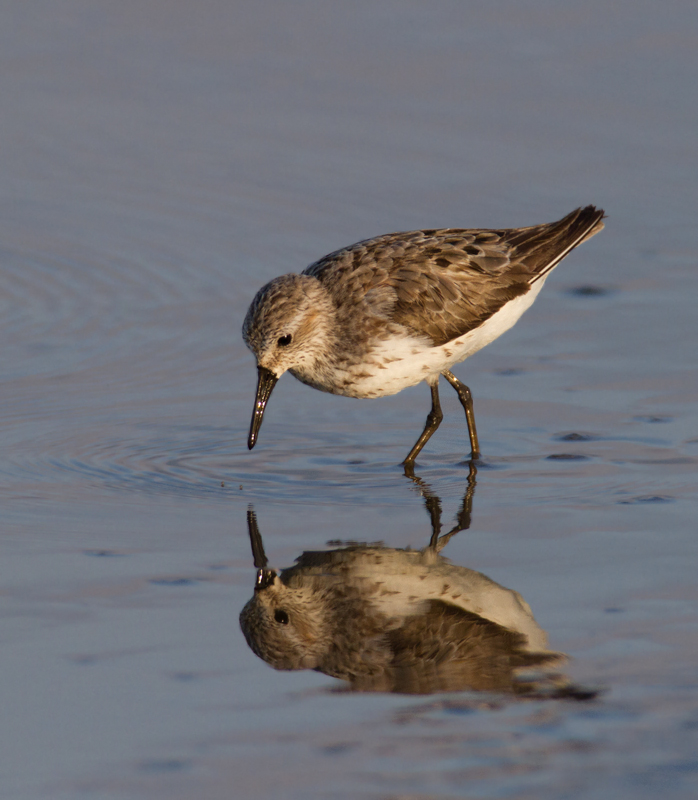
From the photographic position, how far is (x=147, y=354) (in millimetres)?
8609

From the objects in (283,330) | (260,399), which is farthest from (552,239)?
(260,399)

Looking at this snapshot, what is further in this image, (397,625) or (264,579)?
(264,579)

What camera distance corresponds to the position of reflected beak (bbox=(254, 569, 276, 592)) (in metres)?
5.64

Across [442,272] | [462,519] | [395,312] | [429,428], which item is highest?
[442,272]

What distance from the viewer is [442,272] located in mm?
7992

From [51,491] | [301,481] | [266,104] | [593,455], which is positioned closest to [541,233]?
[593,455]

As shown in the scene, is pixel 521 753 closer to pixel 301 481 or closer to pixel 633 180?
pixel 301 481

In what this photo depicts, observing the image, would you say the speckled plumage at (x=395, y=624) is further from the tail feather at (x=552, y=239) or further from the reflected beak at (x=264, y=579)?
the tail feather at (x=552, y=239)

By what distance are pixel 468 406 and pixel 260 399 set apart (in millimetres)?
1273

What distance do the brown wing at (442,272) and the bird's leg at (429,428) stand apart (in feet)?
1.32

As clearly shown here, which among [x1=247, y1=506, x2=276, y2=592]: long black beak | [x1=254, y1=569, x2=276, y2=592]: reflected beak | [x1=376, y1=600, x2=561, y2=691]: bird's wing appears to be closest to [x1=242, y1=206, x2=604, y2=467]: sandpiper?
[x1=247, y1=506, x2=276, y2=592]: long black beak

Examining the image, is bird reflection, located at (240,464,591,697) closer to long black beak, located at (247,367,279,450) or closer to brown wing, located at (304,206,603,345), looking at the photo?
long black beak, located at (247,367,279,450)

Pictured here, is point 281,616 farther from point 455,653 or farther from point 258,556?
point 455,653

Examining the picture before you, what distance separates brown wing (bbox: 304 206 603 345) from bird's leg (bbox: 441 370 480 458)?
28cm
